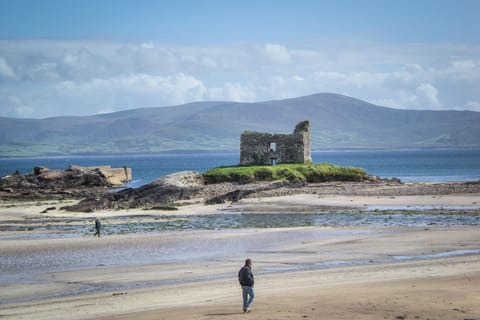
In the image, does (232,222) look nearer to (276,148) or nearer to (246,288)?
(246,288)

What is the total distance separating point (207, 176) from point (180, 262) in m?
31.9

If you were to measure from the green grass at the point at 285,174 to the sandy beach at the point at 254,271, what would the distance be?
20830 millimetres

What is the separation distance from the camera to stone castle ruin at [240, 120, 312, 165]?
62188mm

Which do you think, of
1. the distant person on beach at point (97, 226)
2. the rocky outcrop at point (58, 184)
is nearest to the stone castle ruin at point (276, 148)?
the rocky outcrop at point (58, 184)

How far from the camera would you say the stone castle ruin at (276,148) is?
62.2m

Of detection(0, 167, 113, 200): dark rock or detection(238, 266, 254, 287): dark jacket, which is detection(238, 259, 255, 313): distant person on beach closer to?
detection(238, 266, 254, 287): dark jacket

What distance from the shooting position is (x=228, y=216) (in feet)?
136

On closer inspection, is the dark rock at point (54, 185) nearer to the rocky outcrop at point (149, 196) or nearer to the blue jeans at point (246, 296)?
the rocky outcrop at point (149, 196)

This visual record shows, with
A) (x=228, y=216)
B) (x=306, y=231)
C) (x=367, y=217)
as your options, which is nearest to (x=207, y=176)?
(x=228, y=216)

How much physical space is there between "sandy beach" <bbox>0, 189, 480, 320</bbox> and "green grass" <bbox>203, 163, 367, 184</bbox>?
2083 centimetres

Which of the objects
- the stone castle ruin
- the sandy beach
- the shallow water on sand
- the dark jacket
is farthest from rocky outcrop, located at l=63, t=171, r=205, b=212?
the dark jacket

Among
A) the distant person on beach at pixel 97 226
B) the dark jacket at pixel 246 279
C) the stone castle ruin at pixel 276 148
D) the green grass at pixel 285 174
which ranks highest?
the stone castle ruin at pixel 276 148

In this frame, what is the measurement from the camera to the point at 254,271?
23.0m

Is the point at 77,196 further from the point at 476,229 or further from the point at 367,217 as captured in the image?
the point at 476,229
